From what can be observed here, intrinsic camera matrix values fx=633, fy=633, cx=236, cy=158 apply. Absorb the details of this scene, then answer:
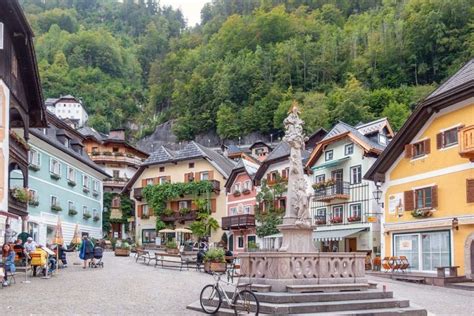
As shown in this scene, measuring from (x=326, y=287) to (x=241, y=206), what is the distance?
40517 mm

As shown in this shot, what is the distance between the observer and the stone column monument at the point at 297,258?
625 inches

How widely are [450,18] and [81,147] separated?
56392 mm

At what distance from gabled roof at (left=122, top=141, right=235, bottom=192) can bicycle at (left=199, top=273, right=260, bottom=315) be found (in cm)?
4493

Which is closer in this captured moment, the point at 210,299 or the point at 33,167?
the point at 210,299

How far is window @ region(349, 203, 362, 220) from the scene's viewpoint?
4053 centimetres

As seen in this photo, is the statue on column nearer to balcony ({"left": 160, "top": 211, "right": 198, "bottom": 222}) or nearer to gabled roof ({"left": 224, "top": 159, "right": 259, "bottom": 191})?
gabled roof ({"left": 224, "top": 159, "right": 259, "bottom": 191})

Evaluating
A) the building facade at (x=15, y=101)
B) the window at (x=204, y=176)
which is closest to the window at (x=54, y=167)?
the building facade at (x=15, y=101)

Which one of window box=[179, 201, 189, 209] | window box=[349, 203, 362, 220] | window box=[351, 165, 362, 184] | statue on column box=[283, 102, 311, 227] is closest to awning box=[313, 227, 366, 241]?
window box=[349, 203, 362, 220]

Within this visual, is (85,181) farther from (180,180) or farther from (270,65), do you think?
(270,65)

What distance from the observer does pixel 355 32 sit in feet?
341

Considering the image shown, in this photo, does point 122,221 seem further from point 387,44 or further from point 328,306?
point 328,306

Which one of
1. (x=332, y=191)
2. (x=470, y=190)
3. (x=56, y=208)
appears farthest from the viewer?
(x=332, y=191)

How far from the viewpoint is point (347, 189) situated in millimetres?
41625

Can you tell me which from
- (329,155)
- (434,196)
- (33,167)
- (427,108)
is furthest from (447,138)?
(33,167)
